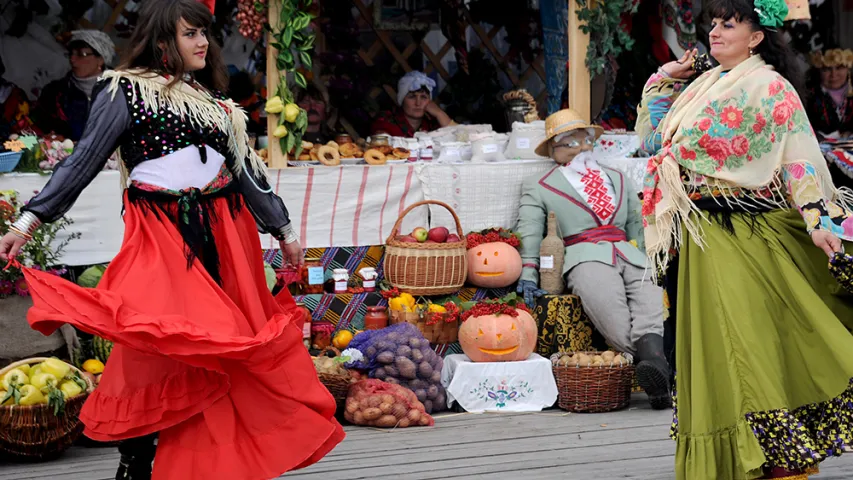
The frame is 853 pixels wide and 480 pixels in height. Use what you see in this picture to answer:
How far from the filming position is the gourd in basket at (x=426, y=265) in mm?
5699

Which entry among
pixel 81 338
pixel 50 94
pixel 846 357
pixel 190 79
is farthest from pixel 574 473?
pixel 50 94

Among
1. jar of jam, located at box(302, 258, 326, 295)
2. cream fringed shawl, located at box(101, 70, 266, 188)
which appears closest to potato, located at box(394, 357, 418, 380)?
jar of jam, located at box(302, 258, 326, 295)

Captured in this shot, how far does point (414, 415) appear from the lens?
497cm

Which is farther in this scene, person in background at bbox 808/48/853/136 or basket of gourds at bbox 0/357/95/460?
person in background at bbox 808/48/853/136

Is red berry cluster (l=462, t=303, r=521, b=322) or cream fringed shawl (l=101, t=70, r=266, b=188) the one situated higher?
cream fringed shawl (l=101, t=70, r=266, b=188)

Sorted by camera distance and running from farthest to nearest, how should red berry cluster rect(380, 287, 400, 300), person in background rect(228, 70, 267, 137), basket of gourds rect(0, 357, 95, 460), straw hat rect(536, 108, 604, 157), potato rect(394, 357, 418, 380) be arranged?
person in background rect(228, 70, 267, 137) → straw hat rect(536, 108, 604, 157) → red berry cluster rect(380, 287, 400, 300) → potato rect(394, 357, 418, 380) → basket of gourds rect(0, 357, 95, 460)

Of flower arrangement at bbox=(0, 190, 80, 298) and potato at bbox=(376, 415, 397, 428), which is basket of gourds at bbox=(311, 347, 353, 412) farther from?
flower arrangement at bbox=(0, 190, 80, 298)

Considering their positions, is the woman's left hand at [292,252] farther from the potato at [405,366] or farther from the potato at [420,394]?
the potato at [420,394]

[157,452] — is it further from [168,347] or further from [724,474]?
[724,474]

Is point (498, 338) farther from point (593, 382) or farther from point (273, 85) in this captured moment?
point (273, 85)

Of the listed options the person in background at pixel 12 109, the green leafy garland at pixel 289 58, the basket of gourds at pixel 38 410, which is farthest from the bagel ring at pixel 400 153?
the basket of gourds at pixel 38 410

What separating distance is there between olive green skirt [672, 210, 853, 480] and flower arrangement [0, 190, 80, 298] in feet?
9.15

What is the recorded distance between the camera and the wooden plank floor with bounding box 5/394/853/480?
4.07 m

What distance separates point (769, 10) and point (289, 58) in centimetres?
317
